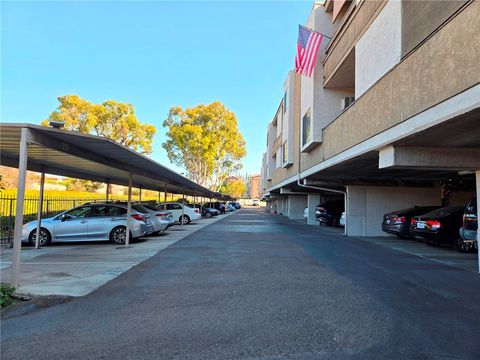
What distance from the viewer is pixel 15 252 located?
673 centimetres

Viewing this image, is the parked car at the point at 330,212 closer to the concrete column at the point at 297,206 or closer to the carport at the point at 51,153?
the carport at the point at 51,153

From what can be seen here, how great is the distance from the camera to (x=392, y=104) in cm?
898

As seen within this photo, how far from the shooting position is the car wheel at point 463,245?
1242cm

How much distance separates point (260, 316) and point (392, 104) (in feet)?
19.8

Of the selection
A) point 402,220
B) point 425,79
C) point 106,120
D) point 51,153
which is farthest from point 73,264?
point 106,120

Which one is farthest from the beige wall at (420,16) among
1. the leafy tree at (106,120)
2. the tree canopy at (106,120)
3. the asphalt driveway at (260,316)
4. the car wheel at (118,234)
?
the tree canopy at (106,120)

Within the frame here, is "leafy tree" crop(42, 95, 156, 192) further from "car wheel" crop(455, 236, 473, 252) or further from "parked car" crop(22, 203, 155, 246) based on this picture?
"car wheel" crop(455, 236, 473, 252)

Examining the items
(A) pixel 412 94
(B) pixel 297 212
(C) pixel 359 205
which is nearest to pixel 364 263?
(A) pixel 412 94

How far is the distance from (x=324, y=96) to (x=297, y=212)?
934 inches

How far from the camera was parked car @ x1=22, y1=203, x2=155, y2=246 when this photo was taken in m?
13.5

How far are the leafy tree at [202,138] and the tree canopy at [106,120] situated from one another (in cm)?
789

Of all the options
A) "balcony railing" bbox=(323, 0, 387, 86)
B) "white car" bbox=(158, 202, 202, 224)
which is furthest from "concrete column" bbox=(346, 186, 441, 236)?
"white car" bbox=(158, 202, 202, 224)

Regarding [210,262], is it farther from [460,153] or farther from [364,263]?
[460,153]

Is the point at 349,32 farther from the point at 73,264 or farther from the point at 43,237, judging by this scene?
the point at 43,237
